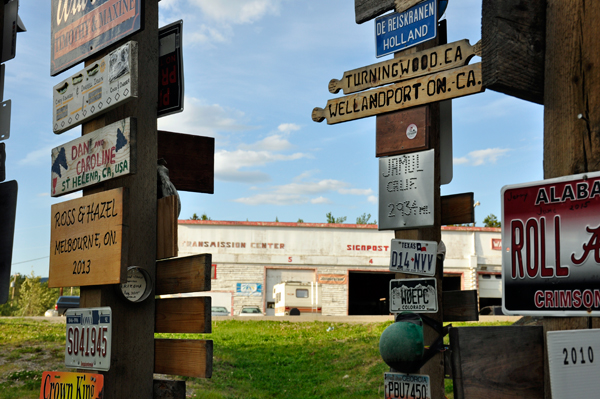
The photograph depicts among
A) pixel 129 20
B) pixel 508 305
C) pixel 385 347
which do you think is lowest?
pixel 385 347

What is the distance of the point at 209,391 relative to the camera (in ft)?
36.0

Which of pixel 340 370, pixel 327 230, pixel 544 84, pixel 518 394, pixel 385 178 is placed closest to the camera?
pixel 518 394

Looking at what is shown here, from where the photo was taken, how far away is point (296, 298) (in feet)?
117

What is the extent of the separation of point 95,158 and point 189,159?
0.93 metres

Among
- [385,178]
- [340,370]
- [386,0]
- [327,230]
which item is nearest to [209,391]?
[340,370]

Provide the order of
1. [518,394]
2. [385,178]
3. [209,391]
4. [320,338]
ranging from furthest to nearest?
[320,338] → [209,391] → [385,178] → [518,394]

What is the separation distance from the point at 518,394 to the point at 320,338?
54.0 feet

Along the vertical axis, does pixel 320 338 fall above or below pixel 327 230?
below

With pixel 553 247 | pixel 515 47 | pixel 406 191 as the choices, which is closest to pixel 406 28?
pixel 406 191

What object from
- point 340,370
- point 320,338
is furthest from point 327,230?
point 340,370

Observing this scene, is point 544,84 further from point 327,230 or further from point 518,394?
point 327,230

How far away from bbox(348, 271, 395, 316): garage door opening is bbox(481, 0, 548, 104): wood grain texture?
44.0m

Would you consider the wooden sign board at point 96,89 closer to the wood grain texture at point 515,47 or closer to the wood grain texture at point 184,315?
the wood grain texture at point 184,315

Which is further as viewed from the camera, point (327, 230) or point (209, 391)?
point (327, 230)
